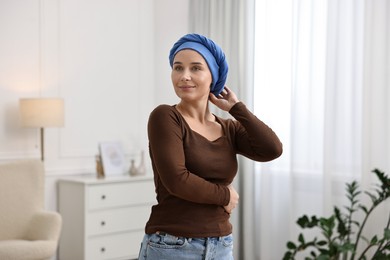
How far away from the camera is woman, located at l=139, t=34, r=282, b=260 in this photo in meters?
1.69

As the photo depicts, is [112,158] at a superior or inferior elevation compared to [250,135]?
inferior

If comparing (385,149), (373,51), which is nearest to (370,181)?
(385,149)

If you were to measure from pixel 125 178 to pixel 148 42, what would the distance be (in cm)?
145

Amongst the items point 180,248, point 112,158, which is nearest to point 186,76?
point 180,248

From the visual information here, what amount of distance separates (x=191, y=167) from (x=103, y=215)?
3.57 metres

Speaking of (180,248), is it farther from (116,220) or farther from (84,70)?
(84,70)

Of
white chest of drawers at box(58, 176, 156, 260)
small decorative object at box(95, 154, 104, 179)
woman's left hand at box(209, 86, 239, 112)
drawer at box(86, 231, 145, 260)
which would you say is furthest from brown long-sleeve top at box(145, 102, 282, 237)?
small decorative object at box(95, 154, 104, 179)

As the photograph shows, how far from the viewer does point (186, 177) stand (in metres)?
1.66

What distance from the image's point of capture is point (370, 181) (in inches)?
173

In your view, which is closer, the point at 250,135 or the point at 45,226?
the point at 250,135

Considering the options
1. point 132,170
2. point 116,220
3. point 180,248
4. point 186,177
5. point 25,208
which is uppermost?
point 186,177

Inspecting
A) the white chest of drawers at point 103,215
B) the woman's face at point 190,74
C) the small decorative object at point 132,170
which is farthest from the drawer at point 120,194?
the woman's face at point 190,74

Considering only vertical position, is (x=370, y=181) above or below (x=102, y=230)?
above

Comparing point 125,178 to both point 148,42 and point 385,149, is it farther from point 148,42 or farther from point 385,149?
point 385,149
